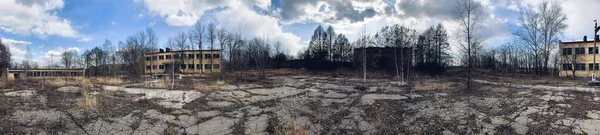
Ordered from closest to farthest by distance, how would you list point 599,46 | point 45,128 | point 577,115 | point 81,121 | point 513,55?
point 45,128, point 81,121, point 577,115, point 599,46, point 513,55

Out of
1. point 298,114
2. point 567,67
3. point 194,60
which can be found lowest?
point 298,114

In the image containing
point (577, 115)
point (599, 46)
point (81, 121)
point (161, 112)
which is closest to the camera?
point (81, 121)

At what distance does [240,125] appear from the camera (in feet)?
32.7

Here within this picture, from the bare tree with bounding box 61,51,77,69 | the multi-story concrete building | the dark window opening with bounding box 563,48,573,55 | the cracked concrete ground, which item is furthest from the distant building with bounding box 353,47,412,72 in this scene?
the bare tree with bounding box 61,51,77,69

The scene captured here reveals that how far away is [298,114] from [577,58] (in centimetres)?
4843

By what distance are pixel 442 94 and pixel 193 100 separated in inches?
415

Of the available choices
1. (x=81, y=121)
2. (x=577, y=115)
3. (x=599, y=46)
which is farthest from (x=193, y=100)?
(x=599, y=46)

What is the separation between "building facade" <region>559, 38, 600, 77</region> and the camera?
4425cm

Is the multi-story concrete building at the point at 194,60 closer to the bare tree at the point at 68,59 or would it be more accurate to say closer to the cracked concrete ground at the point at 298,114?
the bare tree at the point at 68,59

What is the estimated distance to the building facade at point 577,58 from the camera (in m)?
44.2

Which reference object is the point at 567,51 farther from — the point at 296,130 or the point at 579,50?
the point at 296,130

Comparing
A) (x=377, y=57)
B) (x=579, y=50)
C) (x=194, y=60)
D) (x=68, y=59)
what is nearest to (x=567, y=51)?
(x=579, y=50)

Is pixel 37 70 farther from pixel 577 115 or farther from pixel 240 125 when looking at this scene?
pixel 577 115

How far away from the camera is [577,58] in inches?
1759
